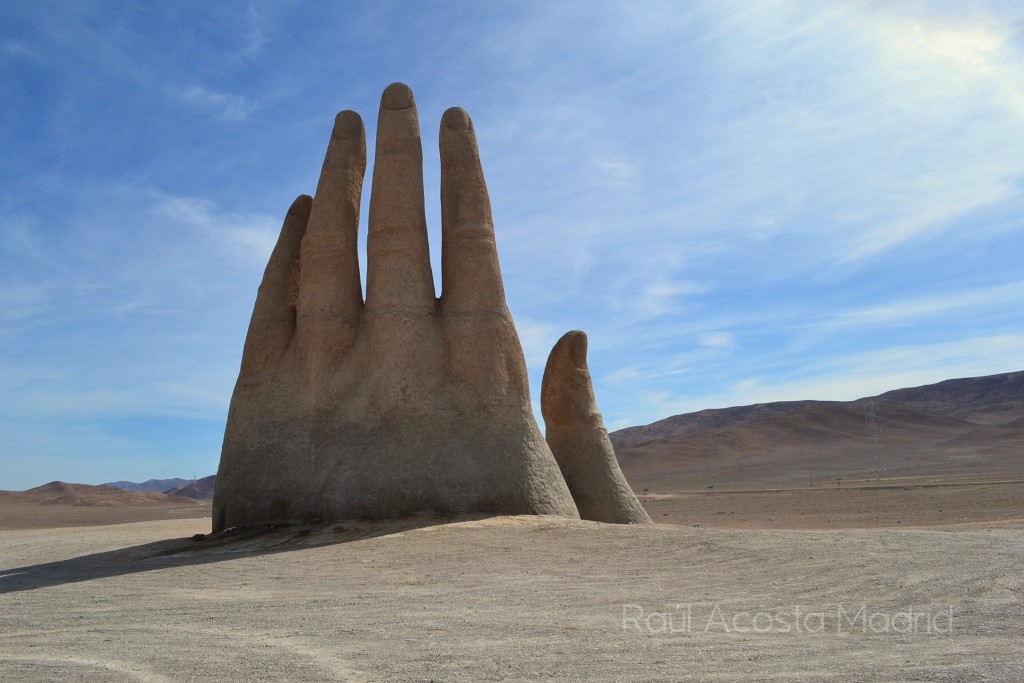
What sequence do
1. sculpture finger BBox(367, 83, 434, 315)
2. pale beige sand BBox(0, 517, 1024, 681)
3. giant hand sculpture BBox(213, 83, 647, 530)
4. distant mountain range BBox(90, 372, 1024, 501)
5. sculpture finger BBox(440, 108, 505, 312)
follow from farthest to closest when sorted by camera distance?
distant mountain range BBox(90, 372, 1024, 501)
sculpture finger BBox(440, 108, 505, 312)
sculpture finger BBox(367, 83, 434, 315)
giant hand sculpture BBox(213, 83, 647, 530)
pale beige sand BBox(0, 517, 1024, 681)

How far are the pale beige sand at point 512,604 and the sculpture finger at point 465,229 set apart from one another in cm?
347

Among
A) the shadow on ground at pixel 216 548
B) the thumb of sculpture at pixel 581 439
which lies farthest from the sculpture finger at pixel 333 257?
the thumb of sculpture at pixel 581 439

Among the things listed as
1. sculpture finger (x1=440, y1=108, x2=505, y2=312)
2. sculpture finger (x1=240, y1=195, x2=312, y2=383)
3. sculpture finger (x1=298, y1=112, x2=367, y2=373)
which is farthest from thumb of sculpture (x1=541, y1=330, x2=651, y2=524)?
sculpture finger (x1=240, y1=195, x2=312, y2=383)

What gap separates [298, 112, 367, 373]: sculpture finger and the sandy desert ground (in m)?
2.93

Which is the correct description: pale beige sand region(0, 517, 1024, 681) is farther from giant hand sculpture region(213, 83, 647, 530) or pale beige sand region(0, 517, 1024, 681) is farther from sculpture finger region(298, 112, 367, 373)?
sculpture finger region(298, 112, 367, 373)

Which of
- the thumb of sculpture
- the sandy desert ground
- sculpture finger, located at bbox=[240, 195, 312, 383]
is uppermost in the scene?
sculpture finger, located at bbox=[240, 195, 312, 383]

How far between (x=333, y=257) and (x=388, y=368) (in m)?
2.15

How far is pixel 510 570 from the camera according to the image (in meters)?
7.77

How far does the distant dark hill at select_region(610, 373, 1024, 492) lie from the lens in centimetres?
4972

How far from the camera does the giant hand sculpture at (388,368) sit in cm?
1089

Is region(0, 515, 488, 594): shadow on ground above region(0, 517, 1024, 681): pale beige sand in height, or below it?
above

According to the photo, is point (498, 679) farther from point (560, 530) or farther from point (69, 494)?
point (69, 494)

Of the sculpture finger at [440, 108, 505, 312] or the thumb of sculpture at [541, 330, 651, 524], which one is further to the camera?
the thumb of sculpture at [541, 330, 651, 524]

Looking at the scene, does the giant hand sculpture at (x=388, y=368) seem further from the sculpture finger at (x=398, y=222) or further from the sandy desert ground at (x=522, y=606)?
the sandy desert ground at (x=522, y=606)
